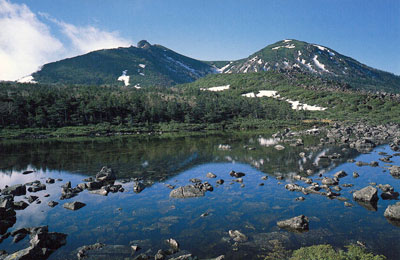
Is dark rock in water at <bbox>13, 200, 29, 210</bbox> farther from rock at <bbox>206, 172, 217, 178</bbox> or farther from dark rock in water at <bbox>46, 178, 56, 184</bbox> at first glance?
rock at <bbox>206, 172, 217, 178</bbox>

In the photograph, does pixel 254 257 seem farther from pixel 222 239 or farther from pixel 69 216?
pixel 69 216

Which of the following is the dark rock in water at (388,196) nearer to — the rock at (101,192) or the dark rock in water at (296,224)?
the dark rock in water at (296,224)

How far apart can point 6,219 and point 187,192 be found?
15395 millimetres

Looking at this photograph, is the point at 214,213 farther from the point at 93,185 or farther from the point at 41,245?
the point at 93,185

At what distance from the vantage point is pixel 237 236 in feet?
54.9

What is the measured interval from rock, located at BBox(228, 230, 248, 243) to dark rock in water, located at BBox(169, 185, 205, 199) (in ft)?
27.5

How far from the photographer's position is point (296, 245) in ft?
50.6

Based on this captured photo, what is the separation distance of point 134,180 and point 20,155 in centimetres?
3575

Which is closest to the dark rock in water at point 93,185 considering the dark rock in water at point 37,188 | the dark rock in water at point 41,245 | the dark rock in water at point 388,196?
the dark rock in water at point 37,188

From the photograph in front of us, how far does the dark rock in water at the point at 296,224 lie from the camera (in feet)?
57.7

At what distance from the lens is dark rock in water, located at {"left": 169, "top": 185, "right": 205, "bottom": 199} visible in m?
25.2

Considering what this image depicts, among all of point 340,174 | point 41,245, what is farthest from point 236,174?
point 41,245

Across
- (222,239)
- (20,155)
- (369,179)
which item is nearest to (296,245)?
(222,239)

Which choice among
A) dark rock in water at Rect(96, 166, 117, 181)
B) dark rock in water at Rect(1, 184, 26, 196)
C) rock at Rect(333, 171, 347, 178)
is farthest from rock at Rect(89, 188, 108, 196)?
rock at Rect(333, 171, 347, 178)
